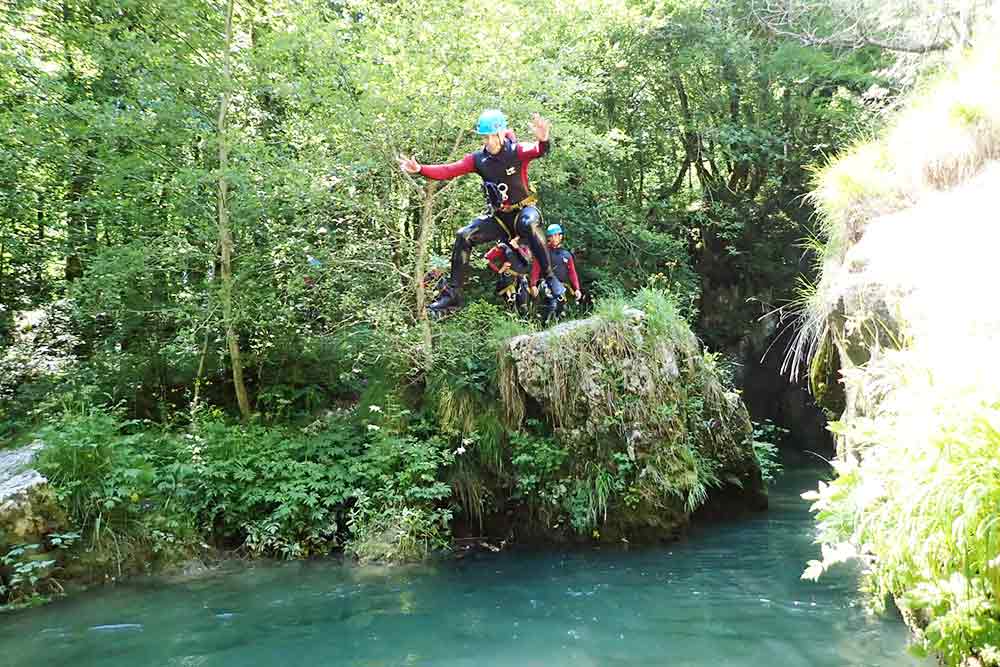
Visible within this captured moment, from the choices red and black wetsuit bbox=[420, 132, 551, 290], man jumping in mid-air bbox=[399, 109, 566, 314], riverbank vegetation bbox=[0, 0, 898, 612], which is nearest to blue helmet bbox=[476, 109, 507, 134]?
man jumping in mid-air bbox=[399, 109, 566, 314]

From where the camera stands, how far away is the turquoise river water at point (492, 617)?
4270 millimetres

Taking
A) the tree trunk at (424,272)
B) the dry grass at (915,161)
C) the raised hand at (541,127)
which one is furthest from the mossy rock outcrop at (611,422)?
the dry grass at (915,161)

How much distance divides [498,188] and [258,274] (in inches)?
114

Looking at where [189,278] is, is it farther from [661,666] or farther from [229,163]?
[661,666]

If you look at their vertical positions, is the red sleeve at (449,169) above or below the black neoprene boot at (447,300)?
above

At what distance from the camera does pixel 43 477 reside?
6359 mm

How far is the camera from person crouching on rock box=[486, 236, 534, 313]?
7841 mm

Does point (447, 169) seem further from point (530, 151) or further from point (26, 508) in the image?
point (26, 508)

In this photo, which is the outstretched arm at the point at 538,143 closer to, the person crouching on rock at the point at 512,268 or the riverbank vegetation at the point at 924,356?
the person crouching on rock at the point at 512,268

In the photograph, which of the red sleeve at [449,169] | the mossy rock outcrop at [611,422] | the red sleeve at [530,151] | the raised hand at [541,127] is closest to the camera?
the raised hand at [541,127]

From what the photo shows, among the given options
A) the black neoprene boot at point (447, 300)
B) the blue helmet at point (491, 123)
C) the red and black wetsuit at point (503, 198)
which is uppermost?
the blue helmet at point (491, 123)

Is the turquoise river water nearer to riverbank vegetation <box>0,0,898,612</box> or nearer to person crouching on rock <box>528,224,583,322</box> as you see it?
riverbank vegetation <box>0,0,898,612</box>

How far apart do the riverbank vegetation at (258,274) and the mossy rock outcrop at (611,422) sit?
0.11 meters

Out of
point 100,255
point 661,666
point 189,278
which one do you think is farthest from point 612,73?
point 661,666
